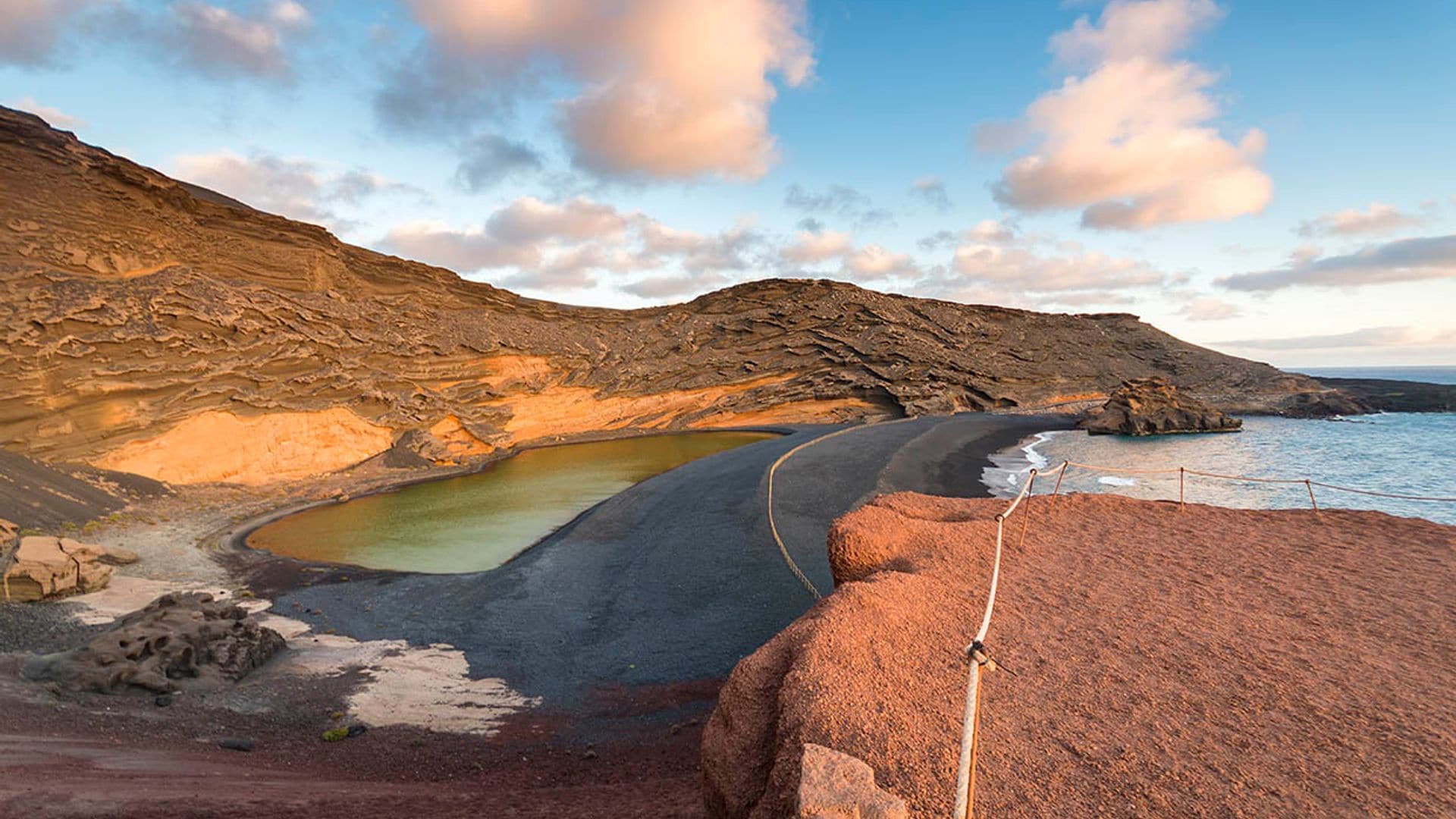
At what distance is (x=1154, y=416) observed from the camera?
42031mm

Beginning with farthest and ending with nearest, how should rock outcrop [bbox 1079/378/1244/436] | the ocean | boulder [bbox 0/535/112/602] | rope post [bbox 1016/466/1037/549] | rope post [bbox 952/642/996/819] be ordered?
rock outcrop [bbox 1079/378/1244/436] → the ocean → boulder [bbox 0/535/112/602] → rope post [bbox 1016/466/1037/549] → rope post [bbox 952/642/996/819]

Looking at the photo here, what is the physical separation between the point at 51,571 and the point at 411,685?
29.0ft

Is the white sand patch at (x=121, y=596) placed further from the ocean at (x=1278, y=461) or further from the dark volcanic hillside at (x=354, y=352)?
the ocean at (x=1278, y=461)

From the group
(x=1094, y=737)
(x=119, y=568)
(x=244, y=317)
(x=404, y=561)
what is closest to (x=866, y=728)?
(x=1094, y=737)

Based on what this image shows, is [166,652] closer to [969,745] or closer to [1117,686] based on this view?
[969,745]

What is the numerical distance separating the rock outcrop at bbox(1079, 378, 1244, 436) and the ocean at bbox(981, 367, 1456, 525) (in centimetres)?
93

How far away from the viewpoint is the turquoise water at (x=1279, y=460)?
22.1m

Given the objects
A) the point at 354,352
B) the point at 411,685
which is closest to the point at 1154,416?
the point at 411,685

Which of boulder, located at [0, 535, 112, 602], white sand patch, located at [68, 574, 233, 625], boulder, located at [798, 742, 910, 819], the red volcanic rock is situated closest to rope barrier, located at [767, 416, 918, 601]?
the red volcanic rock

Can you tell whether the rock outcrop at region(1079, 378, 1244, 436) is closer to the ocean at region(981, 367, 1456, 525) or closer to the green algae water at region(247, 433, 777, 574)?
the ocean at region(981, 367, 1456, 525)

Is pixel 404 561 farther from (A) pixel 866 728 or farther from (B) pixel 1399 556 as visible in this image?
(B) pixel 1399 556

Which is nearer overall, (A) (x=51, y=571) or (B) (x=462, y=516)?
(A) (x=51, y=571)

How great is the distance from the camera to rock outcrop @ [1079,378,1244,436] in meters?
41.9

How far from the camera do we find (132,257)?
25.4 metres
